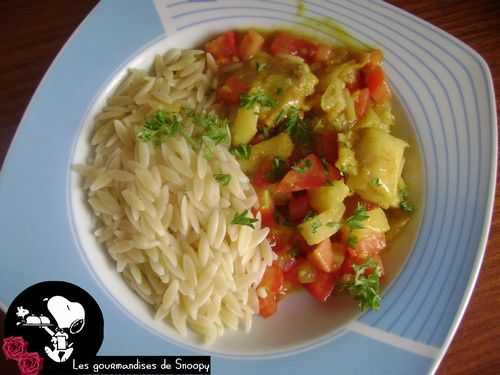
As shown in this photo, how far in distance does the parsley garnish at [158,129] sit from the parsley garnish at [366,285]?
1223 mm

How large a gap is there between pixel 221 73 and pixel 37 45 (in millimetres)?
1298

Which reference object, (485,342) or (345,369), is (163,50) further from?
(485,342)

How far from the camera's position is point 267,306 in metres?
2.89

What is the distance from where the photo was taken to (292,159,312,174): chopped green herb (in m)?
2.85

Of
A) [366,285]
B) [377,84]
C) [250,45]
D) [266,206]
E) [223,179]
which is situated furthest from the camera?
[250,45]

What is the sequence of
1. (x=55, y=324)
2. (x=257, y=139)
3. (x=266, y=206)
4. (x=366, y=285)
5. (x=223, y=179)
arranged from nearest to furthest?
1. (x=55, y=324)
2. (x=366, y=285)
3. (x=223, y=179)
4. (x=266, y=206)
5. (x=257, y=139)

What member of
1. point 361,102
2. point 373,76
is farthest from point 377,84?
point 361,102

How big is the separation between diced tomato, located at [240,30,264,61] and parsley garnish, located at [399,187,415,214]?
128 cm

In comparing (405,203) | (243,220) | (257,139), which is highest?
(257,139)

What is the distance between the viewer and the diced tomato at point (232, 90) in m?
3.11

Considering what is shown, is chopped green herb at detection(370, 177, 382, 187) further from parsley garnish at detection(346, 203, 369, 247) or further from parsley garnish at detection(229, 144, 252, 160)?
parsley garnish at detection(229, 144, 252, 160)

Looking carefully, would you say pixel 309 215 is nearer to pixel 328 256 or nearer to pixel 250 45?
pixel 328 256

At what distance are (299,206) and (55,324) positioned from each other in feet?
4.55

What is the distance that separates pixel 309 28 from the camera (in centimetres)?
342
